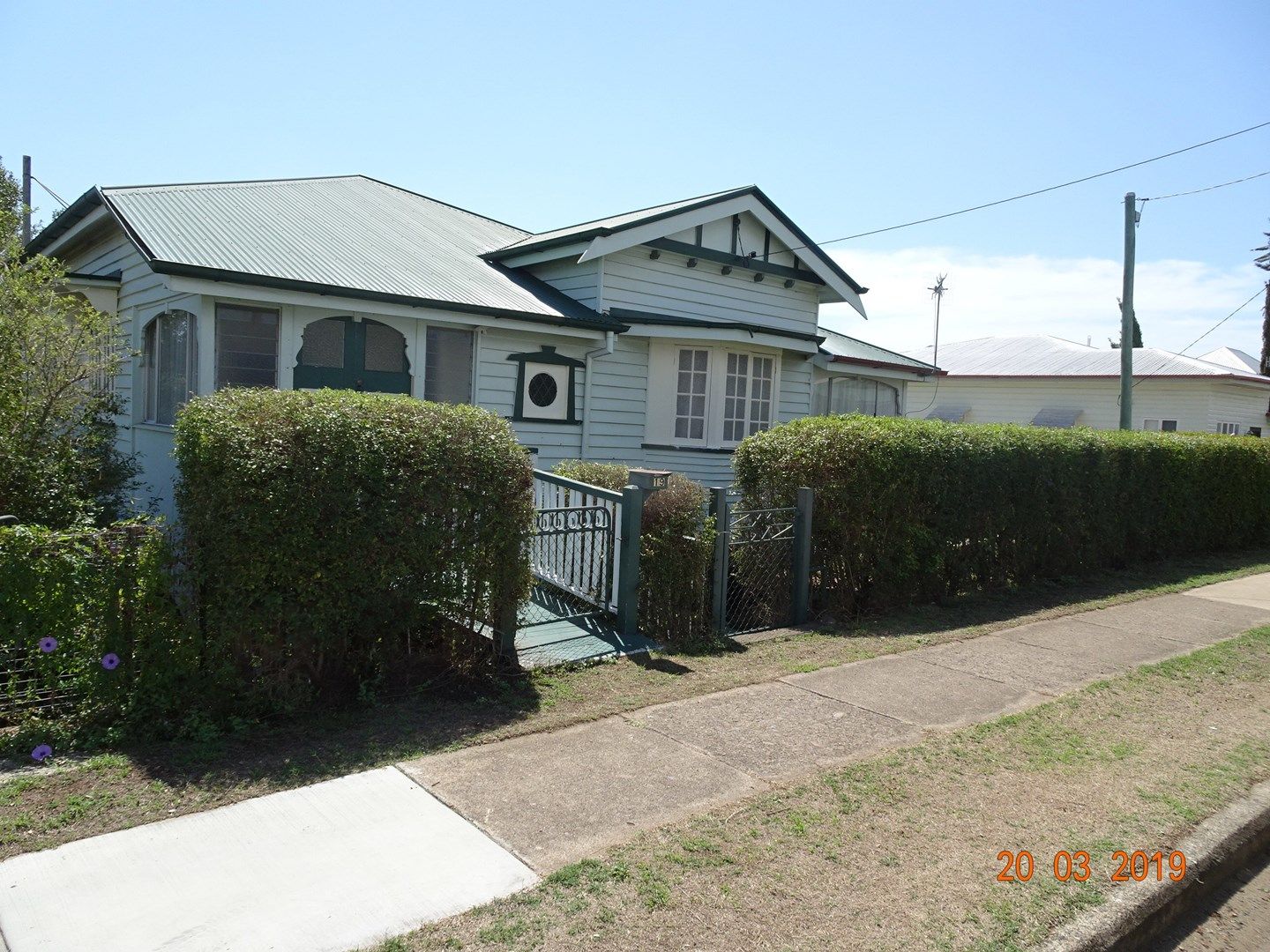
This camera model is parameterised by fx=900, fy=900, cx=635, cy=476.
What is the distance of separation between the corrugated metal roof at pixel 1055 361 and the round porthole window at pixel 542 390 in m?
19.3

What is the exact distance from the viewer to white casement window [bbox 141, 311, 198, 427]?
387 inches

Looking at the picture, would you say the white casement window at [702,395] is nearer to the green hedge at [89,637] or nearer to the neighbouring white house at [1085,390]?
the green hedge at [89,637]

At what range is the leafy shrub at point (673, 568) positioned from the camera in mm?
7488

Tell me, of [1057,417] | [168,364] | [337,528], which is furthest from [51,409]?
[1057,417]

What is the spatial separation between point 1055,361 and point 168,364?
93.3ft

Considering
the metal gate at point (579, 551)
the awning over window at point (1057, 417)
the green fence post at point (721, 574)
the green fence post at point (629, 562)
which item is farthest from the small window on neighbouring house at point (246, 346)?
the awning over window at point (1057, 417)

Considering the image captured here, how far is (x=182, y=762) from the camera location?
14.7 ft

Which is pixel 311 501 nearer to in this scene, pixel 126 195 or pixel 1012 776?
pixel 1012 776

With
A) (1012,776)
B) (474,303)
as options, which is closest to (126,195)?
(474,303)

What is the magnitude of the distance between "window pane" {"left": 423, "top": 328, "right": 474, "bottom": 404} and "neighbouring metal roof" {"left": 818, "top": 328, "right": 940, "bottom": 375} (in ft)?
22.5

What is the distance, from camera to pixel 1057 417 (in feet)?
96.4

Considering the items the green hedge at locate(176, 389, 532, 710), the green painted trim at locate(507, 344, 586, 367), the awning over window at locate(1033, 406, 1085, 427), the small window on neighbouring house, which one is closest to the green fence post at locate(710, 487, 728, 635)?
the green hedge at locate(176, 389, 532, 710)
